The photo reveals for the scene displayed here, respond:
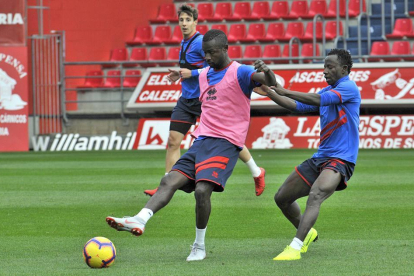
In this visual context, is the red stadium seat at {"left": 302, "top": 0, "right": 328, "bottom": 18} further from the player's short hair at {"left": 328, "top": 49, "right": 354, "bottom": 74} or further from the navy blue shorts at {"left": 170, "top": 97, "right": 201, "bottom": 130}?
the player's short hair at {"left": 328, "top": 49, "right": 354, "bottom": 74}

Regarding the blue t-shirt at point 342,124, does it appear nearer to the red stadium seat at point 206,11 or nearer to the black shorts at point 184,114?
the black shorts at point 184,114

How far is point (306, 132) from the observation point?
21359 mm

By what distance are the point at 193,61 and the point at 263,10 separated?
655 inches

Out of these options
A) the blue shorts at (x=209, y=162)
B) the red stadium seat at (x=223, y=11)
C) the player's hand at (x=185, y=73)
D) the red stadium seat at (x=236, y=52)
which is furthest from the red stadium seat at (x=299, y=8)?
the blue shorts at (x=209, y=162)

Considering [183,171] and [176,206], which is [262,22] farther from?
[183,171]

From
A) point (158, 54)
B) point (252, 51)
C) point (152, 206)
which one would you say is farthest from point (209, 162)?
point (158, 54)

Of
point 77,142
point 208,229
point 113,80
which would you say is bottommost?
point 77,142

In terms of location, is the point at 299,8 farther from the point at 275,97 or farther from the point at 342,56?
the point at 275,97

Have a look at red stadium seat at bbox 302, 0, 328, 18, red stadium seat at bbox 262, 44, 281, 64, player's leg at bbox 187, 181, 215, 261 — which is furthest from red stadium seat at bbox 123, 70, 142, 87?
player's leg at bbox 187, 181, 215, 261

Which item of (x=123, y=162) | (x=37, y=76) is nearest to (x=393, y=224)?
(x=123, y=162)

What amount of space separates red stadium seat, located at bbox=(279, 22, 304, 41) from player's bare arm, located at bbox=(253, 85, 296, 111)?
63.1ft

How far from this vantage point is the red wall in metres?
26.3

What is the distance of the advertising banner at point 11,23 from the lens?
22375 mm

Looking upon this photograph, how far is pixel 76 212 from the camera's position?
32.4 feet
